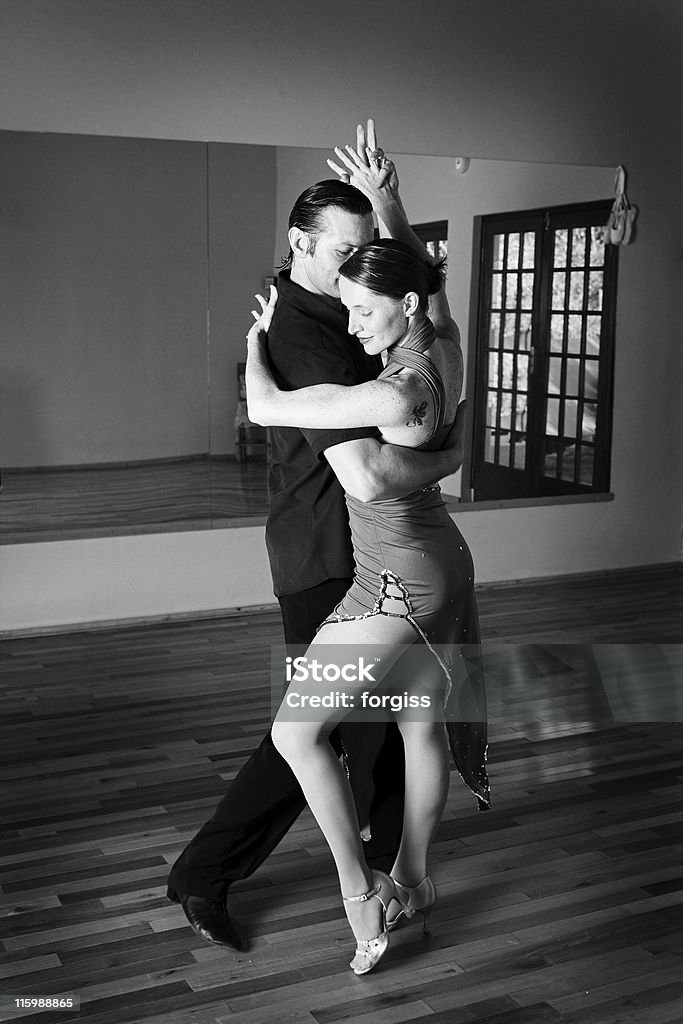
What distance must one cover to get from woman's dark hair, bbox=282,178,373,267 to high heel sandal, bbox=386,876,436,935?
1444 mm

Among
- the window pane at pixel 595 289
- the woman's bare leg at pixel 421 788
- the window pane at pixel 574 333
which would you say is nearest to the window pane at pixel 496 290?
the window pane at pixel 574 333


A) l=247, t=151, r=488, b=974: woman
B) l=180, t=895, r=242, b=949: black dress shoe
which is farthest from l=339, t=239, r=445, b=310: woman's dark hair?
l=180, t=895, r=242, b=949: black dress shoe

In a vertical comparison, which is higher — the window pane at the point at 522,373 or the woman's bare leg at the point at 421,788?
the window pane at the point at 522,373

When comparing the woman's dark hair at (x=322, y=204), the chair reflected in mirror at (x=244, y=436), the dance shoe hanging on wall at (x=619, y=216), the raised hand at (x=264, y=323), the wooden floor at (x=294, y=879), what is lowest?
the wooden floor at (x=294, y=879)

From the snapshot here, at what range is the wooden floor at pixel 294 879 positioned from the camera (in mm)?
2521

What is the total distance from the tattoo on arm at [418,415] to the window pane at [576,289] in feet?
14.6

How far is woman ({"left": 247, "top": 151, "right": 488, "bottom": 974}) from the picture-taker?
228 centimetres

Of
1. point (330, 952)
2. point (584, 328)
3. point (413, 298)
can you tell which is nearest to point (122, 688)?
point (330, 952)

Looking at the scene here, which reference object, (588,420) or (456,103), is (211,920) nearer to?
(588,420)

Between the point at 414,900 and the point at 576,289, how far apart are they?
452cm

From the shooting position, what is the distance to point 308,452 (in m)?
2.53

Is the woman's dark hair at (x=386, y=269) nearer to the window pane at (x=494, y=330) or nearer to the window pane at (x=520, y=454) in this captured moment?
the window pane at (x=494, y=330)

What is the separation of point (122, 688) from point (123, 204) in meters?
2.25

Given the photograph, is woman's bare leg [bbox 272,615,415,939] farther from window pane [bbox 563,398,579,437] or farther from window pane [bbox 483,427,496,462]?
window pane [bbox 563,398,579,437]
